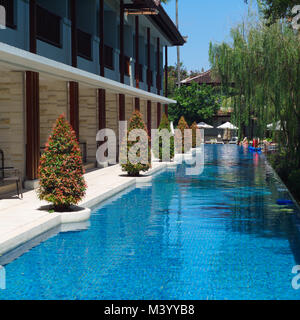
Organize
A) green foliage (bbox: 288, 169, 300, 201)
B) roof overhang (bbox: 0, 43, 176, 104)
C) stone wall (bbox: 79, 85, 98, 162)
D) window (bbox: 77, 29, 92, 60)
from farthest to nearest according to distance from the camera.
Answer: stone wall (bbox: 79, 85, 98, 162) → window (bbox: 77, 29, 92, 60) → green foliage (bbox: 288, 169, 300, 201) → roof overhang (bbox: 0, 43, 176, 104)

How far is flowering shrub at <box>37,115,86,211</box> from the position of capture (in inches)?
421

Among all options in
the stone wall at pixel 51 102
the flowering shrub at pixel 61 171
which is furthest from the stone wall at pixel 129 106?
the flowering shrub at pixel 61 171

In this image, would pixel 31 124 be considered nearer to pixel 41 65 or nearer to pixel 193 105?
pixel 41 65

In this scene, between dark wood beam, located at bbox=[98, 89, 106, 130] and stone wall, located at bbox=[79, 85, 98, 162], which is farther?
stone wall, located at bbox=[79, 85, 98, 162]

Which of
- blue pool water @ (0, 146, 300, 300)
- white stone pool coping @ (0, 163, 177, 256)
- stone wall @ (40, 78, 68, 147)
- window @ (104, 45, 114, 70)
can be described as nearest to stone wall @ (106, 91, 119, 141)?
window @ (104, 45, 114, 70)

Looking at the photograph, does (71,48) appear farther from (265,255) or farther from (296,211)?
(265,255)

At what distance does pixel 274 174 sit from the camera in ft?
68.4

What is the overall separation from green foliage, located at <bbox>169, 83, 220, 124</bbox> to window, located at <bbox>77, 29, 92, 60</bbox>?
3383 centimetres

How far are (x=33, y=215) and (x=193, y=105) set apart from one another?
46577mm

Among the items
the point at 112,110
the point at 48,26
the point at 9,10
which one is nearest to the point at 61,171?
the point at 9,10

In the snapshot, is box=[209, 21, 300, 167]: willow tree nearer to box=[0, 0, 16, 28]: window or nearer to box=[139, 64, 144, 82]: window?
box=[0, 0, 16, 28]: window

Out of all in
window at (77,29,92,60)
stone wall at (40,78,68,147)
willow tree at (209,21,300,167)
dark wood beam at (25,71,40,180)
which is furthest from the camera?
window at (77,29,92,60)

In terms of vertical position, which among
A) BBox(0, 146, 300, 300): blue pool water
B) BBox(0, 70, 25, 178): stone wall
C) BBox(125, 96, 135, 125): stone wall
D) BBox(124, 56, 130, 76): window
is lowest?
BBox(0, 146, 300, 300): blue pool water

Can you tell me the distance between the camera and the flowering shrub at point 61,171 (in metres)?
10.7
